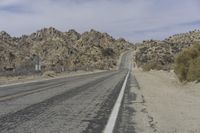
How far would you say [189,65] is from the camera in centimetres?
4178

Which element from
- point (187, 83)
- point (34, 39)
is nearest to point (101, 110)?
point (187, 83)

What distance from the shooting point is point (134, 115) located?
47.5ft

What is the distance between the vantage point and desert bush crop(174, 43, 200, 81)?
38.1 meters

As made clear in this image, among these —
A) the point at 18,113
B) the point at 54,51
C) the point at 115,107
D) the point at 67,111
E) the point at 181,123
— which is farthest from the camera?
the point at 54,51

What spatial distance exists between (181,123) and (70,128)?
135 inches

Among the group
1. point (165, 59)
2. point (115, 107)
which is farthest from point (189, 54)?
point (165, 59)

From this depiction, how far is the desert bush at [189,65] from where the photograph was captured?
3809 centimetres

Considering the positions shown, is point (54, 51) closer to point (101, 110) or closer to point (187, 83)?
point (187, 83)

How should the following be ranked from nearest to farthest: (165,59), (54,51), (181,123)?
1. (181,123)
2. (54,51)
3. (165,59)

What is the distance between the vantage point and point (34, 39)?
19938 cm

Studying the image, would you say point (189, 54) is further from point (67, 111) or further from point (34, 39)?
point (34, 39)

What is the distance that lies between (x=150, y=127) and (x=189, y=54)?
3347 centimetres

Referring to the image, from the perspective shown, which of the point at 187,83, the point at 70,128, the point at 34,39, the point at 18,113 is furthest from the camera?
the point at 34,39

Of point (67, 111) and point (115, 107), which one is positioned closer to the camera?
point (67, 111)
